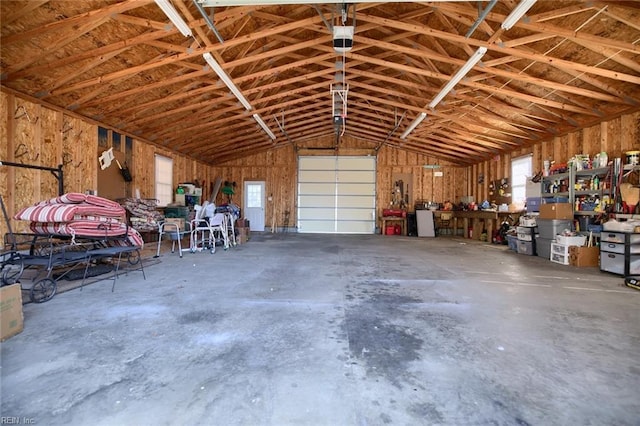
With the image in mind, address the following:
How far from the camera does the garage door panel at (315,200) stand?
13.4 m

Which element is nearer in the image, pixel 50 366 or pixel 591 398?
pixel 591 398

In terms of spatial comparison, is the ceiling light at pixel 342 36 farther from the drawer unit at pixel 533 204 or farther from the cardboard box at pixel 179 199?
the cardboard box at pixel 179 199

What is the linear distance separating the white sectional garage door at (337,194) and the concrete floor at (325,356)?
363 inches

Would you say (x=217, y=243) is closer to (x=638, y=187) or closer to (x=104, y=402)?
(x=104, y=402)

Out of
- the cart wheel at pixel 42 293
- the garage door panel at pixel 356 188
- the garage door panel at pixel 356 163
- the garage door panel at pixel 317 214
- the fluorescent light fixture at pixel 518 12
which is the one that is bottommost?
the cart wheel at pixel 42 293

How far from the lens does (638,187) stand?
5.38 m

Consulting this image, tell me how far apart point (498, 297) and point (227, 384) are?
3268mm

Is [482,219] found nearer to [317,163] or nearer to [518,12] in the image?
[317,163]

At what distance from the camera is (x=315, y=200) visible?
528 inches

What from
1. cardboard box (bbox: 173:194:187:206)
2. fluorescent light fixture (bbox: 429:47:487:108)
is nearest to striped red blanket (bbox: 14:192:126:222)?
cardboard box (bbox: 173:194:187:206)

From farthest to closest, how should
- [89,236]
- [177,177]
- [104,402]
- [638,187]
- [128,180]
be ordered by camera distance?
[177,177] < [128,180] < [638,187] < [89,236] < [104,402]

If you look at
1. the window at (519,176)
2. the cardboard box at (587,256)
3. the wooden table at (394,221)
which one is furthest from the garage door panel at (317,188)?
the cardboard box at (587,256)

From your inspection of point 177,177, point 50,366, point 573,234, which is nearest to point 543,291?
point 573,234

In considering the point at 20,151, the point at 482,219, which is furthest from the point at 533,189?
the point at 20,151
